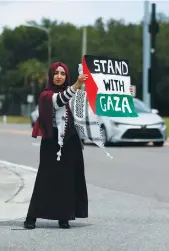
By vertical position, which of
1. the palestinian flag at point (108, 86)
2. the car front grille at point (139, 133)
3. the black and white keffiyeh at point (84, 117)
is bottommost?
the car front grille at point (139, 133)

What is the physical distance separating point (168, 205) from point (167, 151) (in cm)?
959

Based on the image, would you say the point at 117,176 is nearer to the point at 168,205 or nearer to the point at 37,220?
the point at 168,205

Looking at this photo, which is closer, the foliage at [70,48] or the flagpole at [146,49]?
the flagpole at [146,49]

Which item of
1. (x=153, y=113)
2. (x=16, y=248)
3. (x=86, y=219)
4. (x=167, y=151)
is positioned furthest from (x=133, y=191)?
(x=153, y=113)

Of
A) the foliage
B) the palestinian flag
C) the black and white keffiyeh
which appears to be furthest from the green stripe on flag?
the foliage

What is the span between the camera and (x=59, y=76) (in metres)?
7.38

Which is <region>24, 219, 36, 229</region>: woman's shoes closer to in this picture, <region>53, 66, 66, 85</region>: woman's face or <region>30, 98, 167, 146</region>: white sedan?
<region>53, 66, 66, 85</region>: woman's face

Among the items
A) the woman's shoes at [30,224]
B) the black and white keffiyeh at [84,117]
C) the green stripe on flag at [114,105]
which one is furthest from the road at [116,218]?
the green stripe on flag at [114,105]

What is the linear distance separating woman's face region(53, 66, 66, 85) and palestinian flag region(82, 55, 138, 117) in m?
0.24

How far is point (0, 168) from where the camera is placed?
14.3m

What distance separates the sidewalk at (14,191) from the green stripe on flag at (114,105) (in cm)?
173

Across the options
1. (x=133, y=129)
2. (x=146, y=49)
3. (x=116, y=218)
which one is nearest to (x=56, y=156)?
(x=116, y=218)

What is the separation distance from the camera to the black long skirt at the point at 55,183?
743 centimetres

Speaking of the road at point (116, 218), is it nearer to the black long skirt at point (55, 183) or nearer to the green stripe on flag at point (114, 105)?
the black long skirt at point (55, 183)
